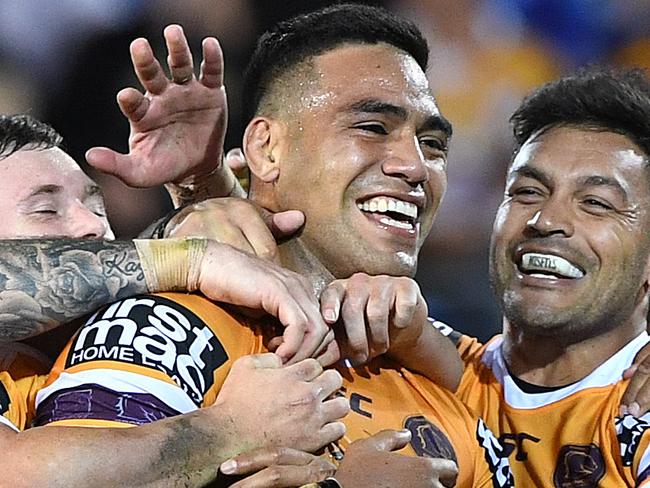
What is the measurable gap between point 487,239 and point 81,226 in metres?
2.46

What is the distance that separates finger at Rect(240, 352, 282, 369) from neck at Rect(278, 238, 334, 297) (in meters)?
0.49

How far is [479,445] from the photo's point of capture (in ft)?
7.46

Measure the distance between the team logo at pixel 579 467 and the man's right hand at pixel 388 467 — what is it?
446 millimetres

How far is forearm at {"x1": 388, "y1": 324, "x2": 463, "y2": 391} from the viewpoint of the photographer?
224cm

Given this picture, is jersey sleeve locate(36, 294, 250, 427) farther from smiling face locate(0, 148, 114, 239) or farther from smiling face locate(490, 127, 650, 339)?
smiling face locate(490, 127, 650, 339)

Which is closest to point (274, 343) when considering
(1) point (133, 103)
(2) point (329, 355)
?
(2) point (329, 355)

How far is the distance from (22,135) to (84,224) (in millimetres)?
245

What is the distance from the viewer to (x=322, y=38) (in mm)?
2412

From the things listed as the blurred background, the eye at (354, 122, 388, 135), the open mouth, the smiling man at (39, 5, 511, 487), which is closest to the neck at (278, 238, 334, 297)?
the smiling man at (39, 5, 511, 487)

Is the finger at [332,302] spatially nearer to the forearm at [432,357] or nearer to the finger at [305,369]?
the finger at [305,369]

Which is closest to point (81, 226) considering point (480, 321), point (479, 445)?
point (479, 445)

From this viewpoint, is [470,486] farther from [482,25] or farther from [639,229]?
[482,25]

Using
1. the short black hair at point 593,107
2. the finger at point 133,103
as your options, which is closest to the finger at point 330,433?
the finger at point 133,103

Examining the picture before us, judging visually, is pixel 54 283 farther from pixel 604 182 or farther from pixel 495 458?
pixel 604 182
